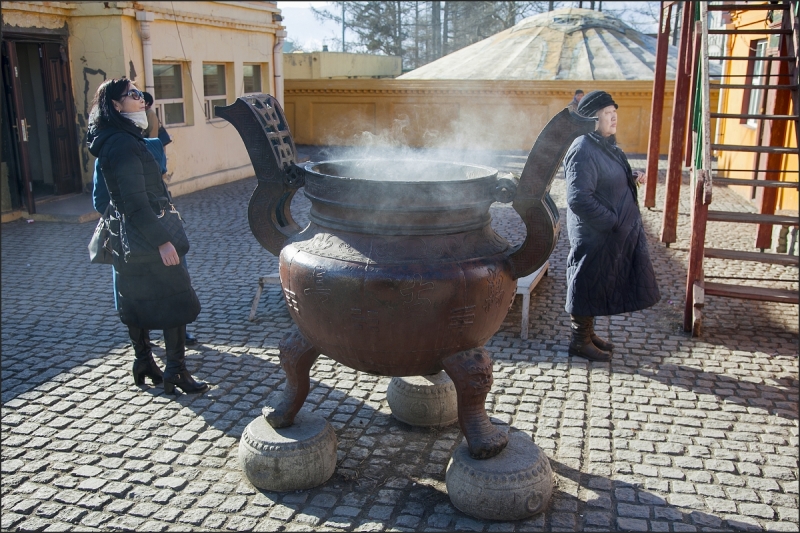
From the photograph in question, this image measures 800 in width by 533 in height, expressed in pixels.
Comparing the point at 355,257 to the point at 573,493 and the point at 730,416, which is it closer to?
the point at 573,493

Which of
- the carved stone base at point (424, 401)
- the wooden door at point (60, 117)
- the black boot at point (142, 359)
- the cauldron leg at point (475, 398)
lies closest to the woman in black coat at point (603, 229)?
the carved stone base at point (424, 401)

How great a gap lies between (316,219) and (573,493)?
1.92m

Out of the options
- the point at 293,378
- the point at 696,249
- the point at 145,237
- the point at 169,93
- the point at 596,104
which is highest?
the point at 169,93

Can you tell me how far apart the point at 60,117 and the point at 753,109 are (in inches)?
455

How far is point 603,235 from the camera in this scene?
503cm

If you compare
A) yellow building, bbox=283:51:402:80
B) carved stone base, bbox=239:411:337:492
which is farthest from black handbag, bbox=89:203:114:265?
yellow building, bbox=283:51:402:80

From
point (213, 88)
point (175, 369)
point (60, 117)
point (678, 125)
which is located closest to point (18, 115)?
point (60, 117)

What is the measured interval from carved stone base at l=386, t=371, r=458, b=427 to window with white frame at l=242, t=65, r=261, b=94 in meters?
12.1

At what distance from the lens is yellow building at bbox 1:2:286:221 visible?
10.0m

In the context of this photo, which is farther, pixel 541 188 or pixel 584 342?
pixel 584 342

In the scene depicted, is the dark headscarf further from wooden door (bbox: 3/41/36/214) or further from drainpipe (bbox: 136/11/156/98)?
drainpipe (bbox: 136/11/156/98)

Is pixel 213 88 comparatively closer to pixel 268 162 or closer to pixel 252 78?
pixel 252 78

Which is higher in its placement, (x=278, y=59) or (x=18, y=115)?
(x=278, y=59)

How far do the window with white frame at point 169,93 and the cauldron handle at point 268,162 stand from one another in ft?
29.5
